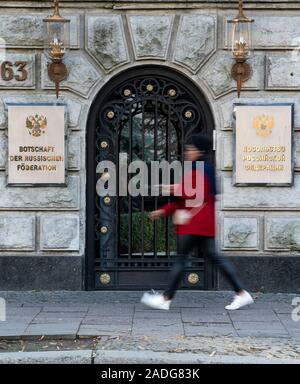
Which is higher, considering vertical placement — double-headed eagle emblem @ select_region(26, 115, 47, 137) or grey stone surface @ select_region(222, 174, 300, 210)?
double-headed eagle emblem @ select_region(26, 115, 47, 137)

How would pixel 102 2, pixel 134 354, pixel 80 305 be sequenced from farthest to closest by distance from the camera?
1. pixel 102 2
2. pixel 80 305
3. pixel 134 354

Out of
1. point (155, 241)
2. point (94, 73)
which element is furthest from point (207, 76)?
point (155, 241)

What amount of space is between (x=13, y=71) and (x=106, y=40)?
1.23 m

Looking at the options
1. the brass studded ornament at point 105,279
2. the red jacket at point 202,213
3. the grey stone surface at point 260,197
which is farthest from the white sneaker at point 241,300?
the brass studded ornament at point 105,279

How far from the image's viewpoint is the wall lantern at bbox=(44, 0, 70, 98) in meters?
10.9

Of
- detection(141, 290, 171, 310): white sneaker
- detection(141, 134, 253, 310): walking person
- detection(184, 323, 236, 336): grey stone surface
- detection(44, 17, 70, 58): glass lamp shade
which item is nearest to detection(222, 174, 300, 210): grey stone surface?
detection(141, 134, 253, 310): walking person

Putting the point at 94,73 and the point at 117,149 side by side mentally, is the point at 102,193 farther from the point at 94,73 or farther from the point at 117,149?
the point at 94,73

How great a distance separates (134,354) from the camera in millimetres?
7852

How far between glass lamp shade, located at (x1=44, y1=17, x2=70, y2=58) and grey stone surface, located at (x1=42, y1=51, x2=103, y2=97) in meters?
0.17

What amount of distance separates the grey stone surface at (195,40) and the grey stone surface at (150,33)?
17cm

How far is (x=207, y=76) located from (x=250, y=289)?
8.98ft

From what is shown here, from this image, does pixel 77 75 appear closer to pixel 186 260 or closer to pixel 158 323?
pixel 186 260

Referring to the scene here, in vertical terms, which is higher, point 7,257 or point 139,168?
point 139,168

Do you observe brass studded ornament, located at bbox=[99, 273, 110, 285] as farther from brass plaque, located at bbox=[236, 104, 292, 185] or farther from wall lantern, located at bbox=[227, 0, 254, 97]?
wall lantern, located at bbox=[227, 0, 254, 97]
